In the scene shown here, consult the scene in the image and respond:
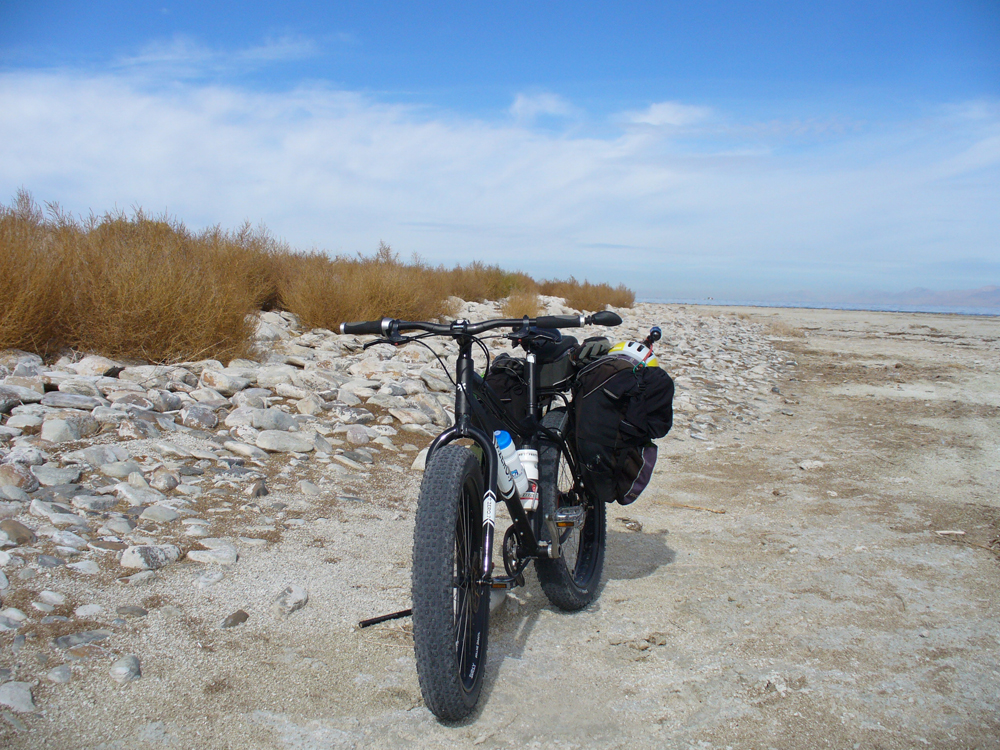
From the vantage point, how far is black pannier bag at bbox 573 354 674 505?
3145 millimetres

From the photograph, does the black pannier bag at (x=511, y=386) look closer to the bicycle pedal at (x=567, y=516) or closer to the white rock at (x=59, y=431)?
the bicycle pedal at (x=567, y=516)

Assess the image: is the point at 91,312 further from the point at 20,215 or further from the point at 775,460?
the point at 775,460

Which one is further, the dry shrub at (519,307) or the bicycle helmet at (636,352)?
the dry shrub at (519,307)

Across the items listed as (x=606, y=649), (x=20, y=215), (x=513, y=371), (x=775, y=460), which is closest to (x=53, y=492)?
(x=513, y=371)

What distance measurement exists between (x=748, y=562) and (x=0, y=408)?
495 centimetres

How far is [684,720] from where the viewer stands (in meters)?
2.46

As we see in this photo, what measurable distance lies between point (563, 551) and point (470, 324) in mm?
1305

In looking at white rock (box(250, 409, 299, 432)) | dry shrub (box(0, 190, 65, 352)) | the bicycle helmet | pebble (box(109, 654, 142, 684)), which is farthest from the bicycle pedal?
dry shrub (box(0, 190, 65, 352))

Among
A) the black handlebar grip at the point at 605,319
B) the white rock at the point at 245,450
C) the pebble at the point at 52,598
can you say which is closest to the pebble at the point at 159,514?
the pebble at the point at 52,598

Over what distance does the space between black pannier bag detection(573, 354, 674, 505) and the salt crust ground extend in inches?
27.8

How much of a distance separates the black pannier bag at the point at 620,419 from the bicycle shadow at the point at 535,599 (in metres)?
0.70

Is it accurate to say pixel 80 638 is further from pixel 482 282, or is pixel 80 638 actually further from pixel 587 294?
pixel 587 294

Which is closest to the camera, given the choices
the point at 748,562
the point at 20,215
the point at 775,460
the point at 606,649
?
the point at 606,649

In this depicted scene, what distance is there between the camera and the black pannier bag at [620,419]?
314cm
